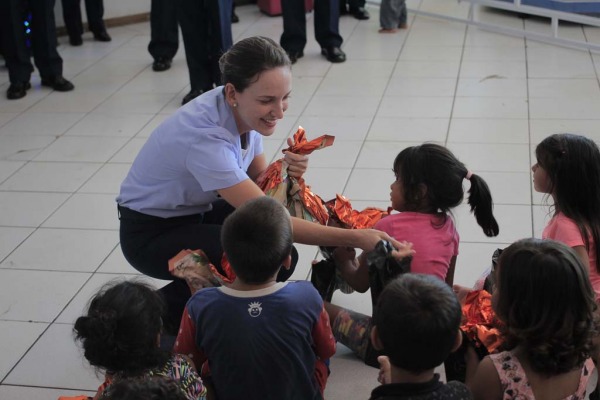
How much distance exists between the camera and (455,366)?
2016mm

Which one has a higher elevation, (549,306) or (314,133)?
(549,306)

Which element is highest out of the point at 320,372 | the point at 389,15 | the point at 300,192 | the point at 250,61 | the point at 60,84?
the point at 250,61

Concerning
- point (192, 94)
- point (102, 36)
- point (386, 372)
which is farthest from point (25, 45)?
point (386, 372)

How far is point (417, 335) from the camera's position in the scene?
1.55 metres

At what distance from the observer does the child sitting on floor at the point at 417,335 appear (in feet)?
5.09

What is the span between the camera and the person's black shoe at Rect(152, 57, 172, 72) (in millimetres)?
5379

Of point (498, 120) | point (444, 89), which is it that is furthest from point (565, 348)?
point (444, 89)

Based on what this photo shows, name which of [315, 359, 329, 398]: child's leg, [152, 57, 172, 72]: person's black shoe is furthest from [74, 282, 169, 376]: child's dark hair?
[152, 57, 172, 72]: person's black shoe

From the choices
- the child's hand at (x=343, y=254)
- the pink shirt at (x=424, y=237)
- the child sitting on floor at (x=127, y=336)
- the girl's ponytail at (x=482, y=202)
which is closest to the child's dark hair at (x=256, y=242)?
the child sitting on floor at (x=127, y=336)

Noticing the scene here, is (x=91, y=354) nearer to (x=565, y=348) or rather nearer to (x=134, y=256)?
(x=134, y=256)

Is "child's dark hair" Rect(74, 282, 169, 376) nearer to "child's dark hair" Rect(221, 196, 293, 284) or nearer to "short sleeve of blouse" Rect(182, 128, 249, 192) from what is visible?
"child's dark hair" Rect(221, 196, 293, 284)

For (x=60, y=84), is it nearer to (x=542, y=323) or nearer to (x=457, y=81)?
(x=457, y=81)

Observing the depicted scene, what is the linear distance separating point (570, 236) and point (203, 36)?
3.05 metres

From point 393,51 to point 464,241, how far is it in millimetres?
2795
